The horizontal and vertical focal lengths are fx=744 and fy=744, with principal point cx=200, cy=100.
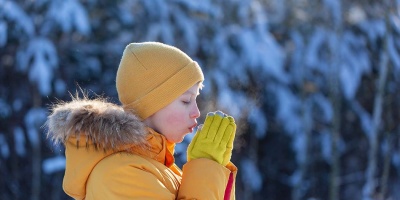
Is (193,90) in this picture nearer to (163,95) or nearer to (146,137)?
(163,95)

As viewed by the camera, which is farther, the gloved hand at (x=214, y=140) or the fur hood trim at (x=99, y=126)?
the gloved hand at (x=214, y=140)

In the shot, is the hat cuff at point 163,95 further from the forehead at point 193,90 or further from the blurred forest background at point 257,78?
the blurred forest background at point 257,78

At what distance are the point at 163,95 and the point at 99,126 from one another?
22cm

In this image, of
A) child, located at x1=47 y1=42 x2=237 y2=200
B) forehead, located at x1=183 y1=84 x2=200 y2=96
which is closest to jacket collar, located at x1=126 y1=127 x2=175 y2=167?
child, located at x1=47 y1=42 x2=237 y2=200

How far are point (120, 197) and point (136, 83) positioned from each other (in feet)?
1.21

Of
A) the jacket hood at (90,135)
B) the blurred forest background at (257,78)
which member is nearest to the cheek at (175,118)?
the jacket hood at (90,135)

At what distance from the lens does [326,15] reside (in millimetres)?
8000

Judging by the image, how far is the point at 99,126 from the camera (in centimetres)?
203

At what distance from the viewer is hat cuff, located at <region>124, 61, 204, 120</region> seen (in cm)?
215

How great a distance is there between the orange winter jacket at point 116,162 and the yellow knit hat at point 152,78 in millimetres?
86

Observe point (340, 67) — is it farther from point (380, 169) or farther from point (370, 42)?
point (380, 169)

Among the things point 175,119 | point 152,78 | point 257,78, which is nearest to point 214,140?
point 175,119

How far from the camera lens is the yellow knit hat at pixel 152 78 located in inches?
84.8

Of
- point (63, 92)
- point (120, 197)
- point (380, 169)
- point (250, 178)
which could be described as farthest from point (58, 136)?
point (380, 169)
